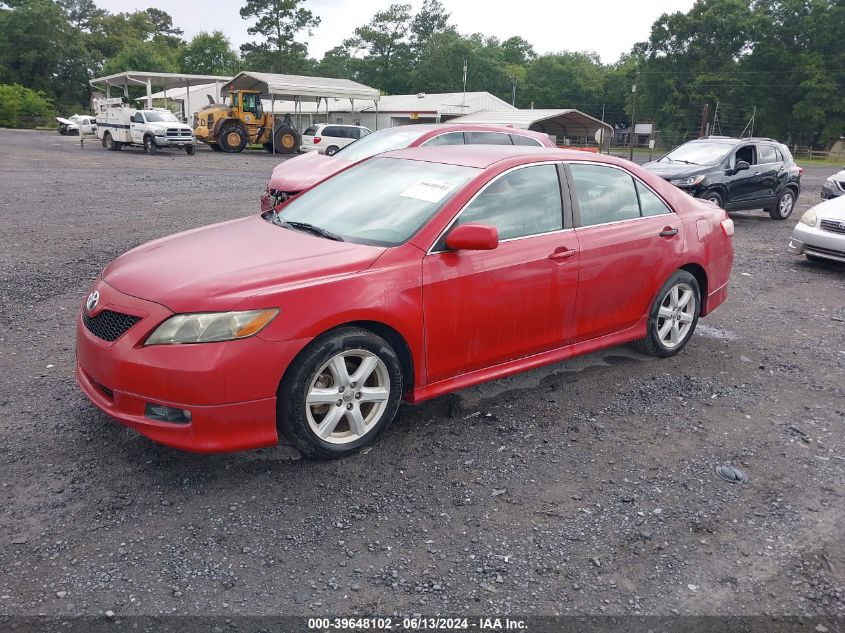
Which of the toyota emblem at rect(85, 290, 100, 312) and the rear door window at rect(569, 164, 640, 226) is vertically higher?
the rear door window at rect(569, 164, 640, 226)

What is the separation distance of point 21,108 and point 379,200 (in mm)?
67034

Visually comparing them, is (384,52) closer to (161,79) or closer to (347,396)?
(161,79)

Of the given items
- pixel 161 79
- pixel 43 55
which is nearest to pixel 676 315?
pixel 161 79

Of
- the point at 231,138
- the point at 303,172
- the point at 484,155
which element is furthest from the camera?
the point at 231,138

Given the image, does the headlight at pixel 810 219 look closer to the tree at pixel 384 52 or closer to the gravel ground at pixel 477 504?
the gravel ground at pixel 477 504

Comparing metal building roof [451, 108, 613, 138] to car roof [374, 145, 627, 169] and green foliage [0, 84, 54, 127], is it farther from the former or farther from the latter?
green foliage [0, 84, 54, 127]

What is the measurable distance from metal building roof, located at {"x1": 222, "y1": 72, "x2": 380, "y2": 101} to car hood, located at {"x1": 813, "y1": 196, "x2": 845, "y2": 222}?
26964mm

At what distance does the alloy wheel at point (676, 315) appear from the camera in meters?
5.31

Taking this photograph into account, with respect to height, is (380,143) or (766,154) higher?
(380,143)

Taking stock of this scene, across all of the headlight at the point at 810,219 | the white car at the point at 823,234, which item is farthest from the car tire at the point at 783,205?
the headlight at the point at 810,219

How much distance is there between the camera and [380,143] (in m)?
10.9

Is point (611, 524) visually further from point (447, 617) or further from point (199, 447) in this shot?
point (199, 447)

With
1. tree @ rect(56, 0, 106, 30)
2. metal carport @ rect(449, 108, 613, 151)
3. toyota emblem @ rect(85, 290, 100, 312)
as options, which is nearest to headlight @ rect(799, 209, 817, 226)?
toyota emblem @ rect(85, 290, 100, 312)

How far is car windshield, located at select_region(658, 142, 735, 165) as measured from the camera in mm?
13008
